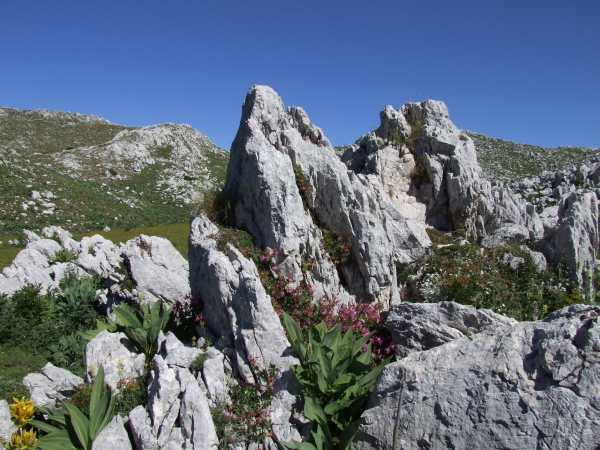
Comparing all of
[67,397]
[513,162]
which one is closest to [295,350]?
[67,397]

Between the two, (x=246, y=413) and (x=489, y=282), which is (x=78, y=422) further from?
(x=489, y=282)

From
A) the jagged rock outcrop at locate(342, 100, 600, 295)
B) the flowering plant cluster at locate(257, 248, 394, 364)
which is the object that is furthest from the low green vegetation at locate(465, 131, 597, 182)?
the flowering plant cluster at locate(257, 248, 394, 364)

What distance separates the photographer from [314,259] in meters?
12.9

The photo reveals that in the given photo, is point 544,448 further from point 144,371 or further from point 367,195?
point 367,195

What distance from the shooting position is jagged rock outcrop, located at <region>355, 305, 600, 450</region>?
5539 mm

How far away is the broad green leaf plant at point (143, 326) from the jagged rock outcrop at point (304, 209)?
3.86m

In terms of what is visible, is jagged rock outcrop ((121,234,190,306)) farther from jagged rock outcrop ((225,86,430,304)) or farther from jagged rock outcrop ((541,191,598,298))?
jagged rock outcrop ((541,191,598,298))

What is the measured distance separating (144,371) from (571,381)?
895cm

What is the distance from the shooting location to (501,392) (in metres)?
6.06

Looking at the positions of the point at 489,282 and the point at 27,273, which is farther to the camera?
the point at 27,273

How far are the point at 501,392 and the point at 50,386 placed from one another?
31.8 feet

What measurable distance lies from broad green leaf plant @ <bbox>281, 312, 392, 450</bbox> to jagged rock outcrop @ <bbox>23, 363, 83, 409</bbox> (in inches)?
218

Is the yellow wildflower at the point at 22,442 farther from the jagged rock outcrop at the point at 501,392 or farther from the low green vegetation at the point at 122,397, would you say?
the jagged rock outcrop at the point at 501,392

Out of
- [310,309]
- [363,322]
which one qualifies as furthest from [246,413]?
[363,322]
